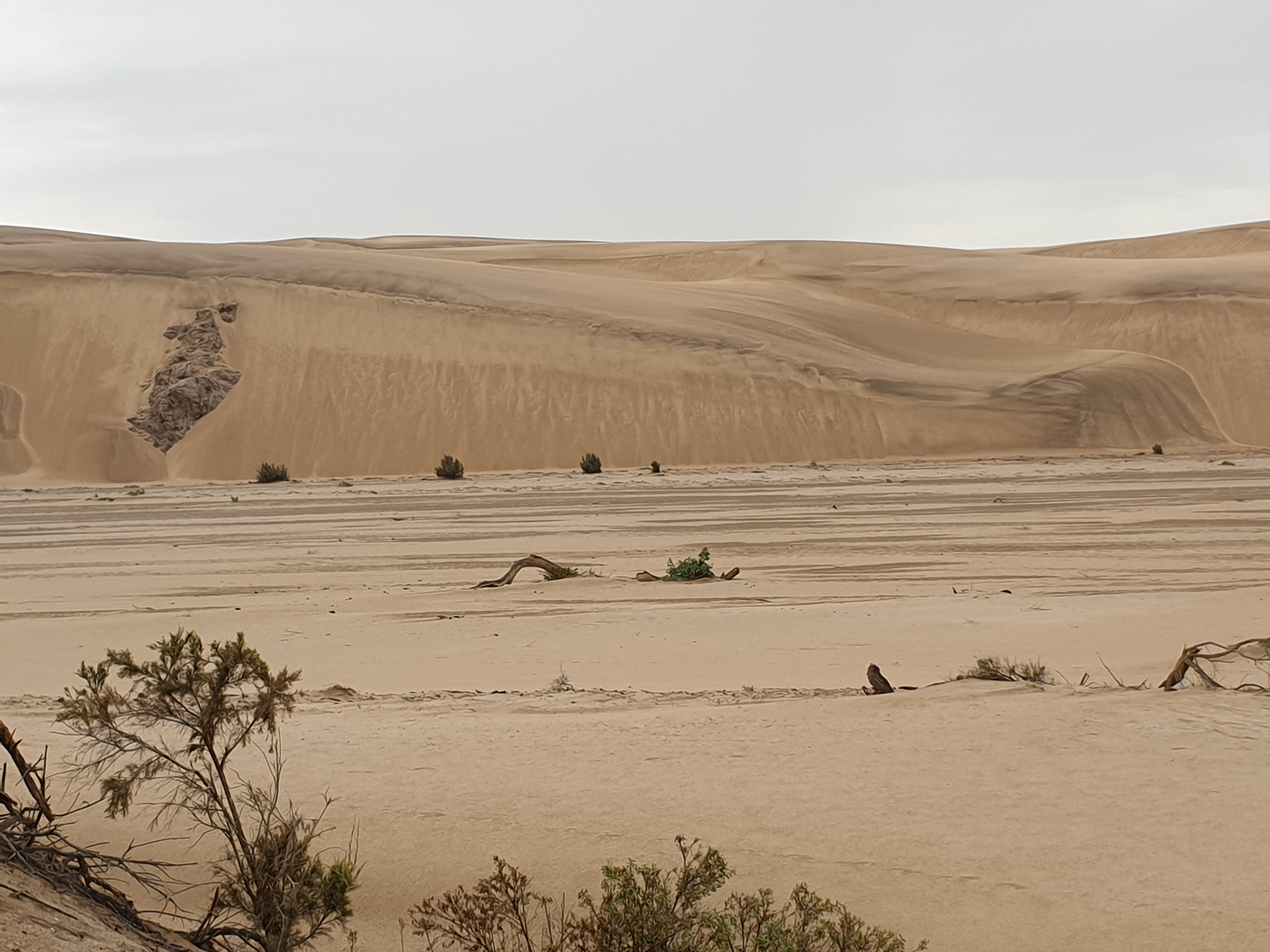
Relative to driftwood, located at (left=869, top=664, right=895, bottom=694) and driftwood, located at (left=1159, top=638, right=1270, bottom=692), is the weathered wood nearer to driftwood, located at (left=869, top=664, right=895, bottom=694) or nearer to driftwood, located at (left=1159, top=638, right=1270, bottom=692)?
driftwood, located at (left=869, top=664, right=895, bottom=694)

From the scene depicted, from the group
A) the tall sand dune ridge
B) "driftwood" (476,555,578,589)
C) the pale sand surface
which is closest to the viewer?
the pale sand surface

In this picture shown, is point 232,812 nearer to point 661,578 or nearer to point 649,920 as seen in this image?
point 649,920

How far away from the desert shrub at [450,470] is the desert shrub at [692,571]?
66.2 feet

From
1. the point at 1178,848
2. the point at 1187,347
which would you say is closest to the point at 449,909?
the point at 1178,848

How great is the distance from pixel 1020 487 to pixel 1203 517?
676 centimetres

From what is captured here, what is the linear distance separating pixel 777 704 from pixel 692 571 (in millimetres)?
5573

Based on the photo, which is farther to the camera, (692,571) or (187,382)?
(187,382)

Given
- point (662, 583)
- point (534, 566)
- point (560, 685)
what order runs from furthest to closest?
point (534, 566) → point (662, 583) → point (560, 685)

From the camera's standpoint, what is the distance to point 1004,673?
22.4ft

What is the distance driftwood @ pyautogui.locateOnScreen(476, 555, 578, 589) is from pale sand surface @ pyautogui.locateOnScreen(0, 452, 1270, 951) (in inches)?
7.5

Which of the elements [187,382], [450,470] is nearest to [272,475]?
[450,470]

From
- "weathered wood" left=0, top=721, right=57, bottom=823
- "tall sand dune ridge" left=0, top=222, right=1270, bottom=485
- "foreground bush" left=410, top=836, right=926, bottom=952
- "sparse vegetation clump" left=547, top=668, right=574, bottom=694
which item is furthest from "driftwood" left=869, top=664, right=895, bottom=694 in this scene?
"tall sand dune ridge" left=0, top=222, right=1270, bottom=485

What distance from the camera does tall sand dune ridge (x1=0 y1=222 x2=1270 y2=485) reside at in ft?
122

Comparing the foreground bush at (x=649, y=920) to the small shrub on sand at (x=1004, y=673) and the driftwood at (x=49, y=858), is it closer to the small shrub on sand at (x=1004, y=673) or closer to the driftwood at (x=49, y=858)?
the driftwood at (x=49, y=858)
